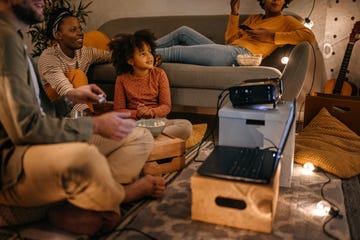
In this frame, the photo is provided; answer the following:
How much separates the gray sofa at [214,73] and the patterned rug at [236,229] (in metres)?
0.69

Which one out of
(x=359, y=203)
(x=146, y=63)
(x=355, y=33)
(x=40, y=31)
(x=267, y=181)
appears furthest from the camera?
(x=40, y=31)

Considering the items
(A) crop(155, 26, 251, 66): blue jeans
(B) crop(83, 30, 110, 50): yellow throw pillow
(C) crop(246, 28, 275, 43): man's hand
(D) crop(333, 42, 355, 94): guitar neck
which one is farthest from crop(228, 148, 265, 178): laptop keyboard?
(B) crop(83, 30, 110, 50): yellow throw pillow

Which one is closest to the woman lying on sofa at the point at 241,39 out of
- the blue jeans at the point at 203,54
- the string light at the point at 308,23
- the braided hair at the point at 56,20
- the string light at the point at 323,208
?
the blue jeans at the point at 203,54

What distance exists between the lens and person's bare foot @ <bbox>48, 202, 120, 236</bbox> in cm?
106

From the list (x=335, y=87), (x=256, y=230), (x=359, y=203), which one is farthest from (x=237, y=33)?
(x=256, y=230)

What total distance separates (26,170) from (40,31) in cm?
276

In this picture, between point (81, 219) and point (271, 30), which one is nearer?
point (81, 219)

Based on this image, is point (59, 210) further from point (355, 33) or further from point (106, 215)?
point (355, 33)

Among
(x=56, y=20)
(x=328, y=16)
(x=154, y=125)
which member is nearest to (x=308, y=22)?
(x=328, y=16)

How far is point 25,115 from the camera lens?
878 mm

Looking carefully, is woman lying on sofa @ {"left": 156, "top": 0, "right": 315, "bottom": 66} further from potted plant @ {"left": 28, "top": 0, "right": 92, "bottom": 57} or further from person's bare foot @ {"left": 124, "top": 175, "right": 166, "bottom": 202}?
potted plant @ {"left": 28, "top": 0, "right": 92, "bottom": 57}

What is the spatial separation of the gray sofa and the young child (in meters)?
0.24

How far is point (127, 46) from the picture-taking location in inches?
78.1

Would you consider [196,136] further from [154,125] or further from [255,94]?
[255,94]
